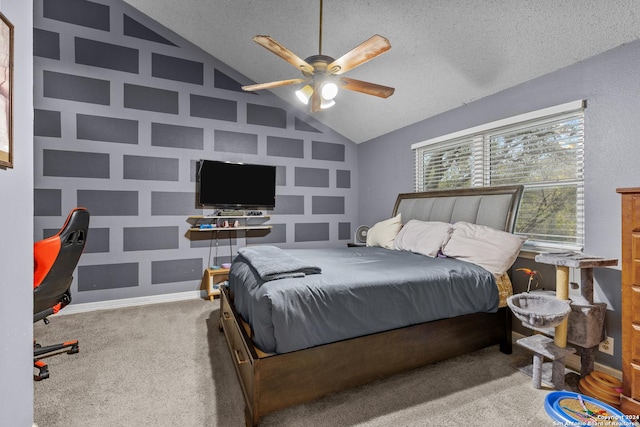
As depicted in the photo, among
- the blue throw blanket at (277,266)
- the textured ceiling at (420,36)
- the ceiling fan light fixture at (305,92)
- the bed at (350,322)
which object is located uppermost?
the textured ceiling at (420,36)

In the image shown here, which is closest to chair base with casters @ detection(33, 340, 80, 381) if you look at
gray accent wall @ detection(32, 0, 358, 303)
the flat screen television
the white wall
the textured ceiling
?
the white wall

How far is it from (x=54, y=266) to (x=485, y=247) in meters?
3.27

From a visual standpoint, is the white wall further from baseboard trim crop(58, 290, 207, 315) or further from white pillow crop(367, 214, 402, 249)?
white pillow crop(367, 214, 402, 249)

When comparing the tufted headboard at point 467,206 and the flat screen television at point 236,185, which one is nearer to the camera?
the tufted headboard at point 467,206

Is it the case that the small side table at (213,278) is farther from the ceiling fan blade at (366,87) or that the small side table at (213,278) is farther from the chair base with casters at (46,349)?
the ceiling fan blade at (366,87)

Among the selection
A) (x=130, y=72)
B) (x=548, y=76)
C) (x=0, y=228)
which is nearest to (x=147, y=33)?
(x=130, y=72)

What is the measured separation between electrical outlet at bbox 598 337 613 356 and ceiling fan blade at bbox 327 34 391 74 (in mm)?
2608

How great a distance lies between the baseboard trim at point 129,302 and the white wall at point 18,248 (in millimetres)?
2492

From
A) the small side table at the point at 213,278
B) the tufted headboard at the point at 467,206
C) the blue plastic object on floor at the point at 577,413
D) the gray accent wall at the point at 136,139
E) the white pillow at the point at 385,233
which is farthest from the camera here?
the small side table at the point at 213,278

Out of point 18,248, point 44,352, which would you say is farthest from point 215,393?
point 44,352

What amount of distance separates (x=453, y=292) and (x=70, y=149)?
429 centimetres

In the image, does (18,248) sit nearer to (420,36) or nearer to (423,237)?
(423,237)

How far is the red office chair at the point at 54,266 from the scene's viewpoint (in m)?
2.04

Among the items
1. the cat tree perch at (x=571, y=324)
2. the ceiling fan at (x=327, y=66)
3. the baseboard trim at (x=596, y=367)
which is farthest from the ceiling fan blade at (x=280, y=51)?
the baseboard trim at (x=596, y=367)
